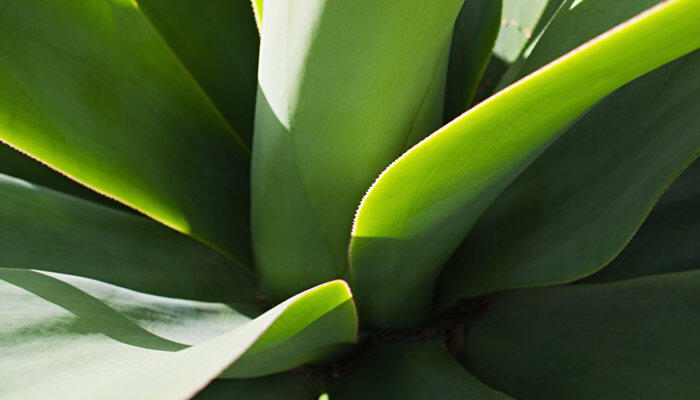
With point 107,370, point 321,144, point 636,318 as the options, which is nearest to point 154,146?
point 321,144

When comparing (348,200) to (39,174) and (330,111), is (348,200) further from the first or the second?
(39,174)

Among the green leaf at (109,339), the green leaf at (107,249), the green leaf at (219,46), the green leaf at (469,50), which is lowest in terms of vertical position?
the green leaf at (109,339)

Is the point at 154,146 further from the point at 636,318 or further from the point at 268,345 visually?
the point at 636,318

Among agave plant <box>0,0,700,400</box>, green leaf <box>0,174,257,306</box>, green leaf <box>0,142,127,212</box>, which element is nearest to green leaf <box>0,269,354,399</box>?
agave plant <box>0,0,700,400</box>

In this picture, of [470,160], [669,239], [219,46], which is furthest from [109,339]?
[669,239]

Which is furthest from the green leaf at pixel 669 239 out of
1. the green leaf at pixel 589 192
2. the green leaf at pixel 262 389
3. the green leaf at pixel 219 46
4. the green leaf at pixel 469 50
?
the green leaf at pixel 219 46

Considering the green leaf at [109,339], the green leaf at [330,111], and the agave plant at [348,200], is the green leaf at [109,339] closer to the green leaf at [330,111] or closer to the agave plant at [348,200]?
the agave plant at [348,200]
